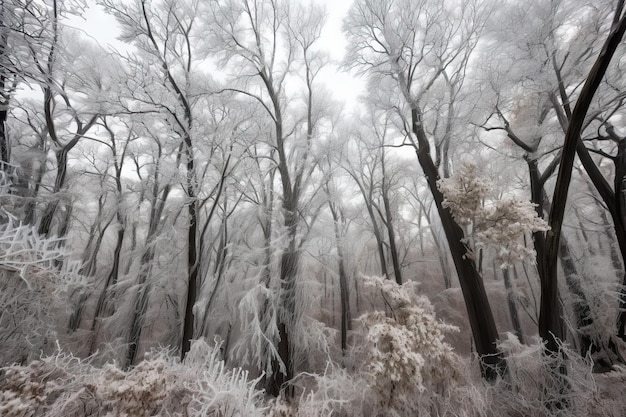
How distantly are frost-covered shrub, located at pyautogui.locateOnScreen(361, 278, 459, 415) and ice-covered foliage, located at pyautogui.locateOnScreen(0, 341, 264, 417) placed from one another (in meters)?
1.72

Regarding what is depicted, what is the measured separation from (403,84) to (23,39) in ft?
21.1

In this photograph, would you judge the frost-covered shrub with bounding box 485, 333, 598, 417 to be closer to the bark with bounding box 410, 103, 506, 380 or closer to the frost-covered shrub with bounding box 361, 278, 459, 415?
the bark with bounding box 410, 103, 506, 380

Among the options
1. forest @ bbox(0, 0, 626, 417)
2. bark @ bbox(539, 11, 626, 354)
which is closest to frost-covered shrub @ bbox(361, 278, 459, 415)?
forest @ bbox(0, 0, 626, 417)

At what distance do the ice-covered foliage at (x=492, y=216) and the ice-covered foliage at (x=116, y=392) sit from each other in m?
3.98

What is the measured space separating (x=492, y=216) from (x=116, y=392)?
Answer: 5345 mm

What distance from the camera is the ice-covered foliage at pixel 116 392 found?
96.0 inches

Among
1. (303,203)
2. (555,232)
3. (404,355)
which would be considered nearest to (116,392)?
(404,355)

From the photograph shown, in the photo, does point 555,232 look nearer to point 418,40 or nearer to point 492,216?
point 492,216

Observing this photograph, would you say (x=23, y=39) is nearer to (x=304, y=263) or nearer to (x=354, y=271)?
(x=304, y=263)

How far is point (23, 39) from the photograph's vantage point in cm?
320

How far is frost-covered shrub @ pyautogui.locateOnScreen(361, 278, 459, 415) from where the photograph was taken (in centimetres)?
328

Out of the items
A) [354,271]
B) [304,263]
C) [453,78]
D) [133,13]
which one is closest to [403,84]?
[453,78]

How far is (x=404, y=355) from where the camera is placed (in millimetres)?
3250

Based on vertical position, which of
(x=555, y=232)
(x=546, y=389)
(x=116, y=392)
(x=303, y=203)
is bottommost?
(x=546, y=389)
